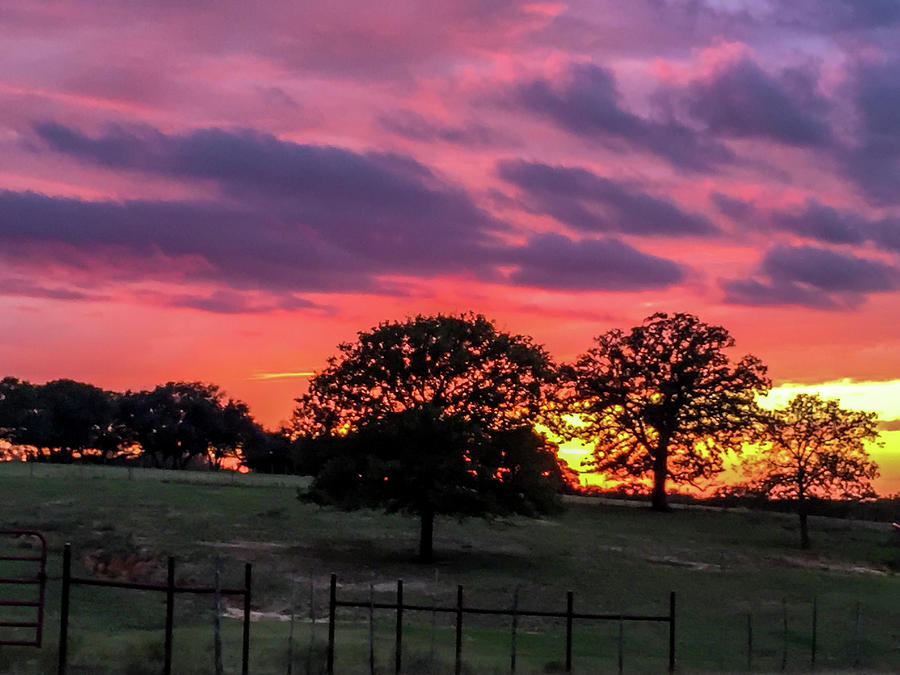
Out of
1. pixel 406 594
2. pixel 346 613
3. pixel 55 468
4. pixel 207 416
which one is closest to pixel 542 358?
pixel 406 594

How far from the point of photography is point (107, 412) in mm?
152625

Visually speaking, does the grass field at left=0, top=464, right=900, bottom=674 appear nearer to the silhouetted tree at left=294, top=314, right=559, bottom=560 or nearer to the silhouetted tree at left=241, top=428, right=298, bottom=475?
the silhouetted tree at left=294, top=314, right=559, bottom=560

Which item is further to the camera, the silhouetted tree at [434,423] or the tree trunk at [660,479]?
the tree trunk at [660,479]

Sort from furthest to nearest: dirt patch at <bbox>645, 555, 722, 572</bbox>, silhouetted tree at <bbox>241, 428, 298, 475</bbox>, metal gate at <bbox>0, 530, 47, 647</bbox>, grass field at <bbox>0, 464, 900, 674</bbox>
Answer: silhouetted tree at <bbox>241, 428, 298, 475</bbox>, dirt patch at <bbox>645, 555, 722, 572</bbox>, grass field at <bbox>0, 464, 900, 674</bbox>, metal gate at <bbox>0, 530, 47, 647</bbox>

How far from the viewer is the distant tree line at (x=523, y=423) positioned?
173 feet

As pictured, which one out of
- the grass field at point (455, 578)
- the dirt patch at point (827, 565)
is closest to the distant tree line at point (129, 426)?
the grass field at point (455, 578)

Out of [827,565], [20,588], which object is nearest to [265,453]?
[827,565]

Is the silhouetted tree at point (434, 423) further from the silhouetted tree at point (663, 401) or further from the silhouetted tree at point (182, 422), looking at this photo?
the silhouetted tree at point (182, 422)

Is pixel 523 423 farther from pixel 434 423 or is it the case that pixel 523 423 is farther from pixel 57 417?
pixel 57 417

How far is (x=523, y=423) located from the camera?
54594mm

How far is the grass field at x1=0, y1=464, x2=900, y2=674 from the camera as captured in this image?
30.8 meters

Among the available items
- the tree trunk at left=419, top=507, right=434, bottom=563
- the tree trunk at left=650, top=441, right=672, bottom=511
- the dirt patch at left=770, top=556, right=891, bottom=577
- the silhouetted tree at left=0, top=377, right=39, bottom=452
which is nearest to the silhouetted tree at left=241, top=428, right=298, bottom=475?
the silhouetted tree at left=0, top=377, right=39, bottom=452

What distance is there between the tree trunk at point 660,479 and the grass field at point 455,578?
10.3 feet

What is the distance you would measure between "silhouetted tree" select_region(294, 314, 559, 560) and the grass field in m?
3.52
